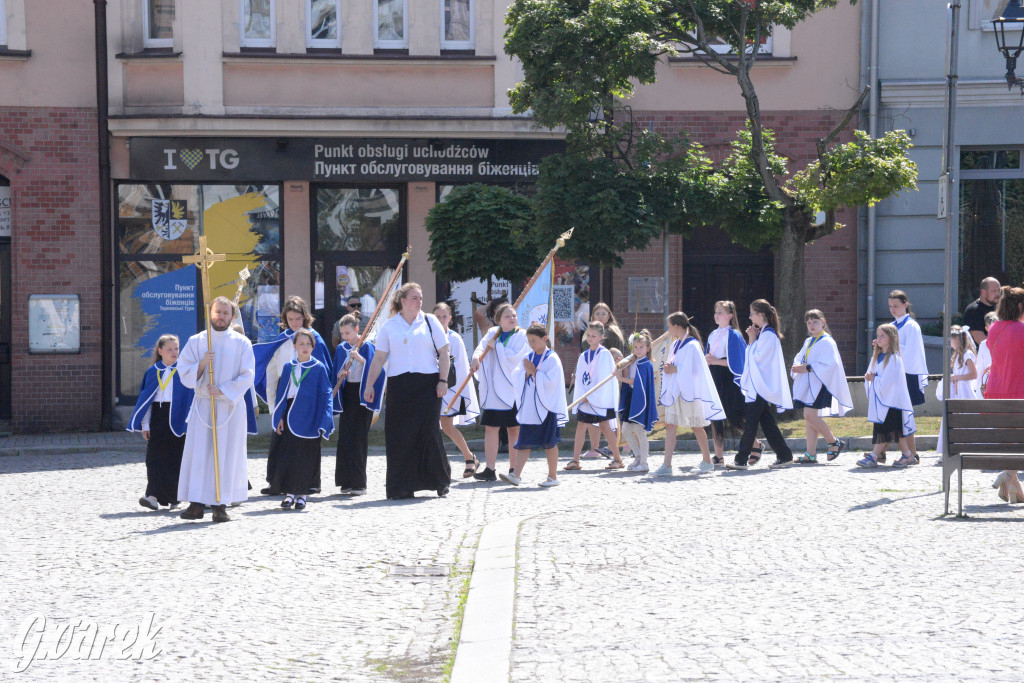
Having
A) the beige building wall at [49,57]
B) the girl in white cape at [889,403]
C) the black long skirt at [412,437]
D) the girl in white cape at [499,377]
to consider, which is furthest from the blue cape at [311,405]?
the beige building wall at [49,57]

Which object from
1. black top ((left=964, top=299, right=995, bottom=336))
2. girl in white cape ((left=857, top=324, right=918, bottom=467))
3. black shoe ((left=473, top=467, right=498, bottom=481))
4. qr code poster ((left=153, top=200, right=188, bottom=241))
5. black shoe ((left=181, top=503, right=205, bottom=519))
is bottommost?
black shoe ((left=473, top=467, right=498, bottom=481))

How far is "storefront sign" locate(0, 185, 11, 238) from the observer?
66.8 ft

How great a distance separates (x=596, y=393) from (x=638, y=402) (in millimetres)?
549

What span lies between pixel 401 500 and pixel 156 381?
7.92 ft

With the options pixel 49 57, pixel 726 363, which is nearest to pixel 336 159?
pixel 49 57

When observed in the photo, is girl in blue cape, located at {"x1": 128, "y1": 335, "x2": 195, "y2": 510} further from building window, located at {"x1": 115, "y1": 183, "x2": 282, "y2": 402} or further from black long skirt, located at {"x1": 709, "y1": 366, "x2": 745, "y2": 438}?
building window, located at {"x1": 115, "y1": 183, "x2": 282, "y2": 402}

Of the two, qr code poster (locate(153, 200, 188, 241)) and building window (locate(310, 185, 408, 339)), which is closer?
qr code poster (locate(153, 200, 188, 241))

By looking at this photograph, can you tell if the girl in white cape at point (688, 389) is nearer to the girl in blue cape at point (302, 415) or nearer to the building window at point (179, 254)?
the girl in blue cape at point (302, 415)

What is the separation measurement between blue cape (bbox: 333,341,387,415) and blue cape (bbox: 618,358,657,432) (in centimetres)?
302

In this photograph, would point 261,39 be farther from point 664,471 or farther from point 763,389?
point 664,471

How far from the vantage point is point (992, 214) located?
2116cm

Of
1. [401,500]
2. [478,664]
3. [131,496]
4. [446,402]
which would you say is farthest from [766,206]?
[478,664]

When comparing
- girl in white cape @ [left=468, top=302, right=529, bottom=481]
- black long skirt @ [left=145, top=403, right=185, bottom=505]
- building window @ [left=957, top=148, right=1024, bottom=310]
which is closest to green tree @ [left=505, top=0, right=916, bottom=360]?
building window @ [left=957, top=148, right=1024, bottom=310]

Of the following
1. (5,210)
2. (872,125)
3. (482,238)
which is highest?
(872,125)
